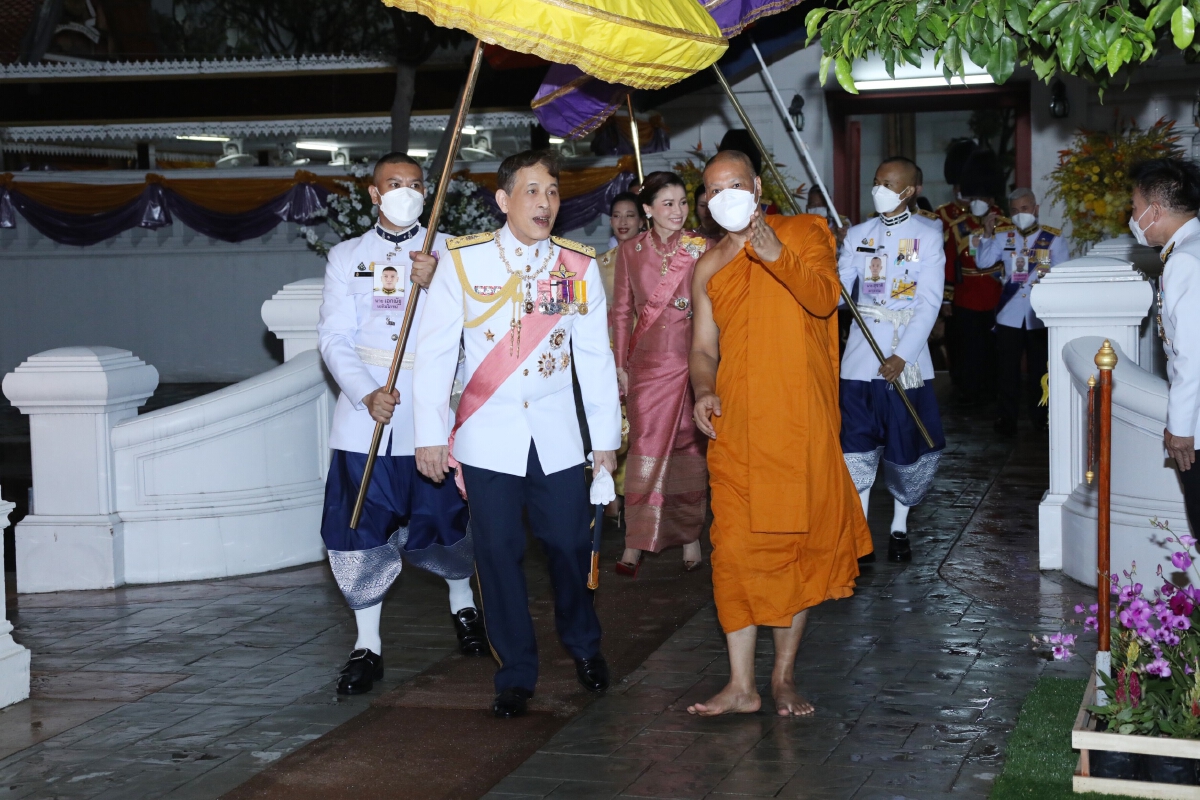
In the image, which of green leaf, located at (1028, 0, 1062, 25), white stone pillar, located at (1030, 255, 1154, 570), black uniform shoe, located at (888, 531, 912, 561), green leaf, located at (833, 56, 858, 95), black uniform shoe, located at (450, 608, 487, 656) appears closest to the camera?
green leaf, located at (1028, 0, 1062, 25)

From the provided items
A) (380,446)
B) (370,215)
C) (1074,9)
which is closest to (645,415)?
(380,446)

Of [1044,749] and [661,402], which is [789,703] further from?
[661,402]

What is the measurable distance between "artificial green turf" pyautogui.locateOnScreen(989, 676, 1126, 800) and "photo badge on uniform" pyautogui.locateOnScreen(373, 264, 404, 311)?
2911 mm

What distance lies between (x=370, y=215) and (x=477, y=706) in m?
9.69

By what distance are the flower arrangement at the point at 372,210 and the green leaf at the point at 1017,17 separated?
1001cm

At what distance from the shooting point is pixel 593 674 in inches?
214

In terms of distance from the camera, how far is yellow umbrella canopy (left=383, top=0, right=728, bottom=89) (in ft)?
15.4

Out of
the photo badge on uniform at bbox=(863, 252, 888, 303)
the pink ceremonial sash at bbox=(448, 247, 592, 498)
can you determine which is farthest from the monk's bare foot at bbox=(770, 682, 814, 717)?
the photo badge on uniform at bbox=(863, 252, 888, 303)

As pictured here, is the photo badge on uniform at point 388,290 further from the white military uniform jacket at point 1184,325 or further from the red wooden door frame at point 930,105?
the red wooden door frame at point 930,105

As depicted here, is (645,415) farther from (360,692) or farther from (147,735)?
(147,735)

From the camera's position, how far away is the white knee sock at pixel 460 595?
6164 mm

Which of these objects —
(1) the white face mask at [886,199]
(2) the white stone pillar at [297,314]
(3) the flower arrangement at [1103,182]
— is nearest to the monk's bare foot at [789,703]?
(1) the white face mask at [886,199]

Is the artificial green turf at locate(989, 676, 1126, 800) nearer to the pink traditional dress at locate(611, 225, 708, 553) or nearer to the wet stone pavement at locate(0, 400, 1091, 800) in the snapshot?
the wet stone pavement at locate(0, 400, 1091, 800)

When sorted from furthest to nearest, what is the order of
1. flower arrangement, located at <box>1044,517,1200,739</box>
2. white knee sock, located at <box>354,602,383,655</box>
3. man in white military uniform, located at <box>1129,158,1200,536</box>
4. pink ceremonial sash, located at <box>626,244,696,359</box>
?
pink ceremonial sash, located at <box>626,244,696,359</box>, white knee sock, located at <box>354,602,383,655</box>, man in white military uniform, located at <box>1129,158,1200,536</box>, flower arrangement, located at <box>1044,517,1200,739</box>
